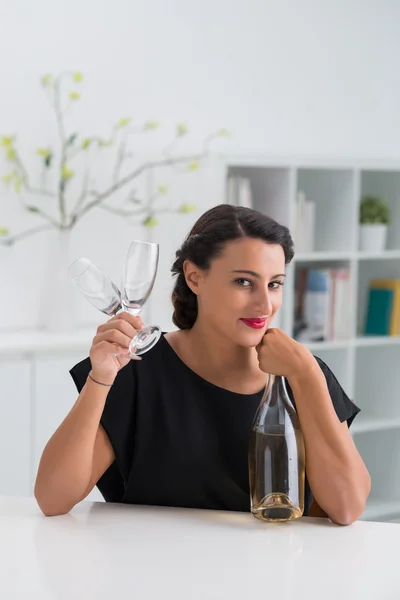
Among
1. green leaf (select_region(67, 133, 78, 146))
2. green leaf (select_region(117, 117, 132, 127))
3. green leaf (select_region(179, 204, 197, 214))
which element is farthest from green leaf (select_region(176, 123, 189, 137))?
green leaf (select_region(67, 133, 78, 146))

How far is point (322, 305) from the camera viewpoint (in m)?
4.13

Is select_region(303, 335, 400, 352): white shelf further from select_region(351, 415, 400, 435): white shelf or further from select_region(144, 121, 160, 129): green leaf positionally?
select_region(144, 121, 160, 129): green leaf

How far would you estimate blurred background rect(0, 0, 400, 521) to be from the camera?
3662mm

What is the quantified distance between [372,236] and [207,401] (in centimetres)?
256

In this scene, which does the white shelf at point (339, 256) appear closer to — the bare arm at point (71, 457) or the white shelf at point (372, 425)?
the white shelf at point (372, 425)

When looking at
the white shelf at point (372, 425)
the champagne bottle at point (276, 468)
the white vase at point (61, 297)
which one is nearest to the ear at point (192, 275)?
the champagne bottle at point (276, 468)

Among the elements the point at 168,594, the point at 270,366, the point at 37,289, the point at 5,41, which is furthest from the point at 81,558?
the point at 5,41

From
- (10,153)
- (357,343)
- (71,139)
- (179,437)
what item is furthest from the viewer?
(357,343)

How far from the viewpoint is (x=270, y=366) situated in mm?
1775

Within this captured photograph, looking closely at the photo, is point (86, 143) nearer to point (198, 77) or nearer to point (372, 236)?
point (198, 77)

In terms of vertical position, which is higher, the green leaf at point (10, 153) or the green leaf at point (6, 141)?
the green leaf at point (6, 141)

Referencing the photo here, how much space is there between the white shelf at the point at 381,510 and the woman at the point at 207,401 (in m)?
2.44

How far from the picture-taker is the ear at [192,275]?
1.91 m

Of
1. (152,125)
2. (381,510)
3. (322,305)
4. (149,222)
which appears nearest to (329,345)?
(322,305)
